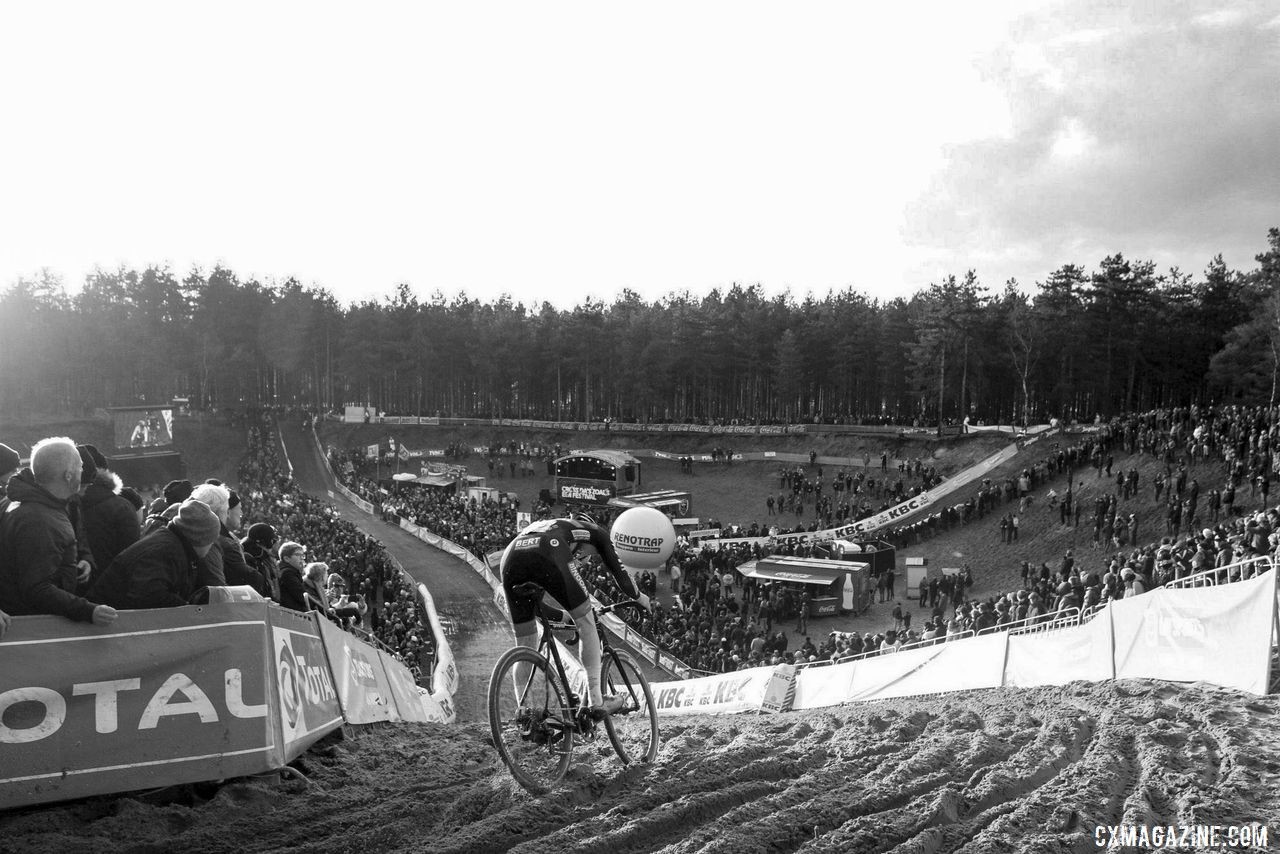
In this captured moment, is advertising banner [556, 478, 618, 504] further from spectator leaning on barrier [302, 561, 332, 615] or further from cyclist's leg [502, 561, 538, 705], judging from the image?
cyclist's leg [502, 561, 538, 705]

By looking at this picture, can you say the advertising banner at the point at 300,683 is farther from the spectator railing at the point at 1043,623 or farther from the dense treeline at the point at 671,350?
the dense treeline at the point at 671,350

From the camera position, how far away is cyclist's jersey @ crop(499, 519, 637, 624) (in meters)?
5.57

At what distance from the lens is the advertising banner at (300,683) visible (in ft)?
18.0

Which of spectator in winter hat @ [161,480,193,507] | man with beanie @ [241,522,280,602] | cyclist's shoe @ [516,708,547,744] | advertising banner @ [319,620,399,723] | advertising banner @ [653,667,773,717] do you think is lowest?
advertising banner @ [653,667,773,717]

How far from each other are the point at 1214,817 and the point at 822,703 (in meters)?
9.45

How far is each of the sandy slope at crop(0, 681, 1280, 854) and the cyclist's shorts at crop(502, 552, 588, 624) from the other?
43.2 inches

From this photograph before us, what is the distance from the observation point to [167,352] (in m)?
72.5

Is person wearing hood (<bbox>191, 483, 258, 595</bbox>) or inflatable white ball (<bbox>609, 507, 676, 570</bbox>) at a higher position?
person wearing hood (<bbox>191, 483, 258, 595</bbox>)

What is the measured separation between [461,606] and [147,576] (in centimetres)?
2269

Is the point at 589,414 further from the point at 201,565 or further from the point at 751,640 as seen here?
the point at 201,565

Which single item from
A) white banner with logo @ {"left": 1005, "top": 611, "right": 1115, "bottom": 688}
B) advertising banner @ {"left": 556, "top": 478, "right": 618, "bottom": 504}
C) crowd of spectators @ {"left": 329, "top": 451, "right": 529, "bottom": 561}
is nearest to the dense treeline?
advertising banner @ {"left": 556, "top": 478, "right": 618, "bottom": 504}

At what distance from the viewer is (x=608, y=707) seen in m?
5.69

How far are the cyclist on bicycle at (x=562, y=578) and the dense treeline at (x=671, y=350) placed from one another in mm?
48799

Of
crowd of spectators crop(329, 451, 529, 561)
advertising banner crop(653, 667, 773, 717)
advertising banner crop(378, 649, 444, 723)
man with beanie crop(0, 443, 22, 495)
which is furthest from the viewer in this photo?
crowd of spectators crop(329, 451, 529, 561)
